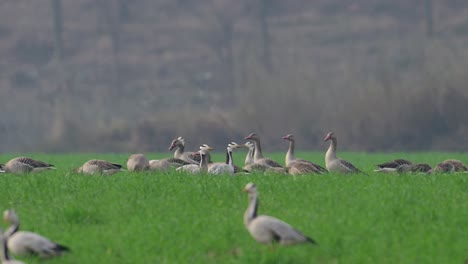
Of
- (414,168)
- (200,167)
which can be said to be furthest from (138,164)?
(414,168)

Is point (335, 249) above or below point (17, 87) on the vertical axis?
above

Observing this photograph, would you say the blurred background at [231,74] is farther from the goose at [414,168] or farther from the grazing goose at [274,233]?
the grazing goose at [274,233]

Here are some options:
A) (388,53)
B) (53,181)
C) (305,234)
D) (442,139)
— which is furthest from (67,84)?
(305,234)

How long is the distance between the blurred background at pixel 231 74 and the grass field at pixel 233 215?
Answer: 1278 inches

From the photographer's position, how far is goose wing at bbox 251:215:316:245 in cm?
1295

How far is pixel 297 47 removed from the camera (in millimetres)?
72812

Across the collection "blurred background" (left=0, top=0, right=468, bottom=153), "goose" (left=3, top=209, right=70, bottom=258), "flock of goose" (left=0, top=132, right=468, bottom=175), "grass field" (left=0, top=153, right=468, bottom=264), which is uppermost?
"goose" (left=3, top=209, right=70, bottom=258)

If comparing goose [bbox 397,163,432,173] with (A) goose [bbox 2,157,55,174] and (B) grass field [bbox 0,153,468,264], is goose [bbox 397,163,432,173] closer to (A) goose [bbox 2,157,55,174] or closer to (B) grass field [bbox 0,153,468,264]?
(B) grass field [bbox 0,153,468,264]

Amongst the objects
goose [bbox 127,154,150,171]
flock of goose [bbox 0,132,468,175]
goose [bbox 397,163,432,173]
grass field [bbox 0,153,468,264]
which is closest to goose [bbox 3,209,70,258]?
grass field [bbox 0,153,468,264]

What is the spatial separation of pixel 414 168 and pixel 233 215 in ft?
23.7

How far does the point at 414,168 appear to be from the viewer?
21.6m

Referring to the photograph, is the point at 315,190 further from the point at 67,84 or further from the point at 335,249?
the point at 67,84

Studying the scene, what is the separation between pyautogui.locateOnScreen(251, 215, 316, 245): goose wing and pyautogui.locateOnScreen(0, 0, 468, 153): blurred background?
37831 mm

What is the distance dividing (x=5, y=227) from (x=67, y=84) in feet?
168
